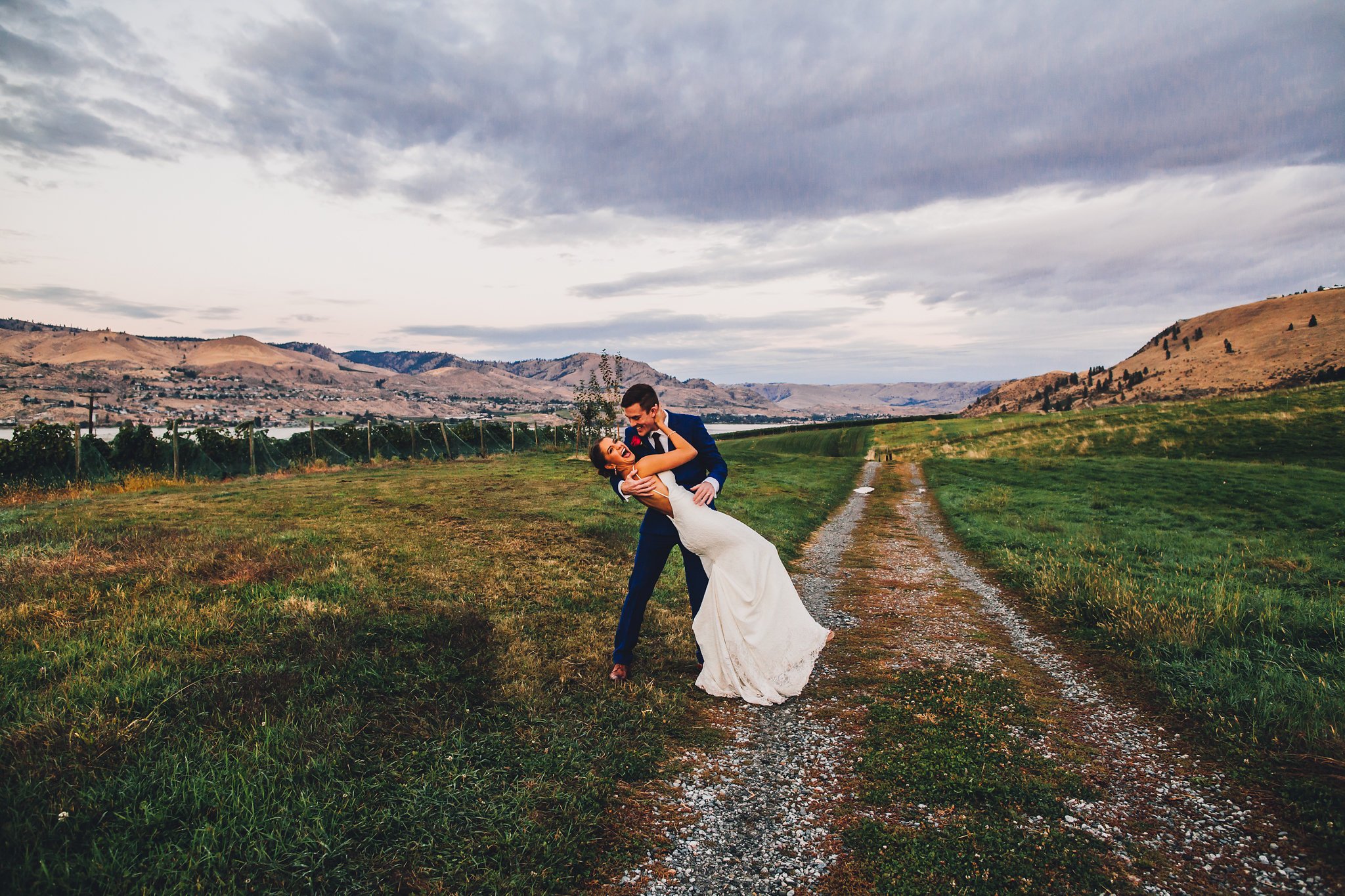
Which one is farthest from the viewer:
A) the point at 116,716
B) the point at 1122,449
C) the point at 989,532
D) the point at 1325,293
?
the point at 1325,293

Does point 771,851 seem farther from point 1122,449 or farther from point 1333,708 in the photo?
point 1122,449

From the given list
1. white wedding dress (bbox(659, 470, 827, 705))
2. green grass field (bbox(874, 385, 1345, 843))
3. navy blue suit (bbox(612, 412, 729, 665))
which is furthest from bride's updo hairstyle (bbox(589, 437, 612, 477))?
green grass field (bbox(874, 385, 1345, 843))

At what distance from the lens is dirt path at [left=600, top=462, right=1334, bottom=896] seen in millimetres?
3611

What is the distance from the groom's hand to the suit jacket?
0.34 m

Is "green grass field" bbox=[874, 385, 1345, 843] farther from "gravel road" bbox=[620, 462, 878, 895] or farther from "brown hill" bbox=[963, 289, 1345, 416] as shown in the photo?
"brown hill" bbox=[963, 289, 1345, 416]

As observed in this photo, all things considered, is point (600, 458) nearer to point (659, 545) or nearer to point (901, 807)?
point (659, 545)

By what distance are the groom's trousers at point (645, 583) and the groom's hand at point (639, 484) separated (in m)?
0.67

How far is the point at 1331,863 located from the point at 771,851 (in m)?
3.67

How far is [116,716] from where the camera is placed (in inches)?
177

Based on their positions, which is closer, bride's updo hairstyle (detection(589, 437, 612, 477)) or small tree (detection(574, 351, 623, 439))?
bride's updo hairstyle (detection(589, 437, 612, 477))

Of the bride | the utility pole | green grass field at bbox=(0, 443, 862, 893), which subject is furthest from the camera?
the utility pole

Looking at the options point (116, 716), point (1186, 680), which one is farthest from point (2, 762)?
point (1186, 680)

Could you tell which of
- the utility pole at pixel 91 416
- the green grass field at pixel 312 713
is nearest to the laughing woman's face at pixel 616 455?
the green grass field at pixel 312 713

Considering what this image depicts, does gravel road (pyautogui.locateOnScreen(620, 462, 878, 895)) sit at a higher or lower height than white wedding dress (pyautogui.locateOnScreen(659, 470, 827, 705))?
lower
